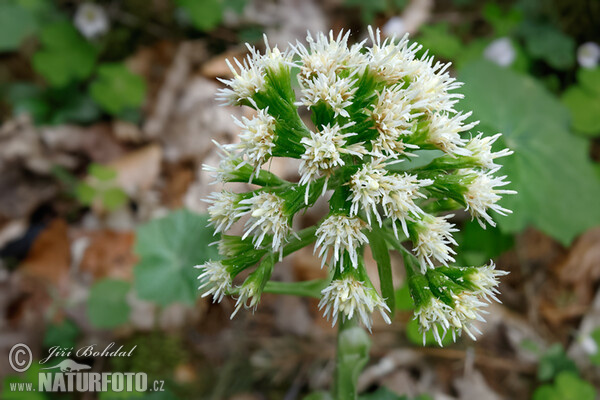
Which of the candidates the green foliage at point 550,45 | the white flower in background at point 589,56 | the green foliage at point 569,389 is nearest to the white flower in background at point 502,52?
the green foliage at point 550,45

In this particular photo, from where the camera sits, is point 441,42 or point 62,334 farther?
point 441,42

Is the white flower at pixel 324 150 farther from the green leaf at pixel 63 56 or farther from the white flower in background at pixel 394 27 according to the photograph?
the green leaf at pixel 63 56

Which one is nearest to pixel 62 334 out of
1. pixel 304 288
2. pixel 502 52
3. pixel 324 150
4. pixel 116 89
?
pixel 116 89

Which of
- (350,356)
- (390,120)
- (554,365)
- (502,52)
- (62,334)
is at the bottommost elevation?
(554,365)

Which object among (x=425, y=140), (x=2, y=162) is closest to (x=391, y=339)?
(x=425, y=140)

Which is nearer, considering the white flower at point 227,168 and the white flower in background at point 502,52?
the white flower at point 227,168

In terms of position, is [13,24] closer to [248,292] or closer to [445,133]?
[248,292]
